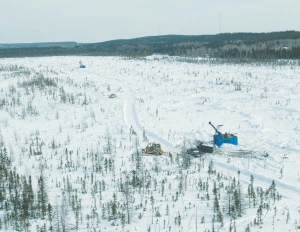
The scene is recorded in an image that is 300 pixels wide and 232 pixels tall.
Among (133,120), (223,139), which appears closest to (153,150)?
(223,139)

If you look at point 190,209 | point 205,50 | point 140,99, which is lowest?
point 190,209

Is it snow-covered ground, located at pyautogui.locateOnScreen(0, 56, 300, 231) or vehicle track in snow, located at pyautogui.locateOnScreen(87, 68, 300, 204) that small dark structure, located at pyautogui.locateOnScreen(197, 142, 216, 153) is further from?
vehicle track in snow, located at pyautogui.locateOnScreen(87, 68, 300, 204)

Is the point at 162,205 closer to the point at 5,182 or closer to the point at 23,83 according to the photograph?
the point at 5,182

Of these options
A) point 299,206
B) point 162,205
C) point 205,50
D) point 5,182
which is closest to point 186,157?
point 162,205

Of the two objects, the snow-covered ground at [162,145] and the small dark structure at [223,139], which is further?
the small dark structure at [223,139]

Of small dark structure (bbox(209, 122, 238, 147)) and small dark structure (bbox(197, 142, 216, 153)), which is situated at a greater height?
small dark structure (bbox(209, 122, 238, 147))

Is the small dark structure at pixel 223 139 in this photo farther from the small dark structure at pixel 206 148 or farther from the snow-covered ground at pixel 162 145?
the small dark structure at pixel 206 148

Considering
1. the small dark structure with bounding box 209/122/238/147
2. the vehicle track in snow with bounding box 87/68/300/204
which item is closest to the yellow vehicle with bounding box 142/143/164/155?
the vehicle track in snow with bounding box 87/68/300/204

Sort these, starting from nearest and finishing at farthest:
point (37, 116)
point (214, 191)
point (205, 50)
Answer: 1. point (214, 191)
2. point (37, 116)
3. point (205, 50)

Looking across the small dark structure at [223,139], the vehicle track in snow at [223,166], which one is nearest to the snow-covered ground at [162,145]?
the vehicle track in snow at [223,166]
